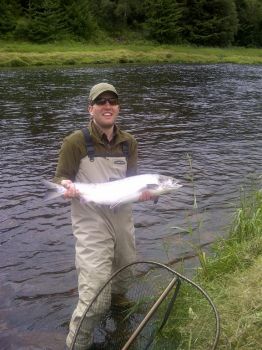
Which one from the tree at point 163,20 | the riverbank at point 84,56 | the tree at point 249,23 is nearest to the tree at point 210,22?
the tree at point 163,20

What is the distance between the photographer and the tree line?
191 ft

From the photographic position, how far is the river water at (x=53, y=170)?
6.38 meters

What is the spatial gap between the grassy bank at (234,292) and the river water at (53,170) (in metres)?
0.73

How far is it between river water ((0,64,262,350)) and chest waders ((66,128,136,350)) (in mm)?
936

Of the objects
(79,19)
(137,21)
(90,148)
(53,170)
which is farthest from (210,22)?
(90,148)

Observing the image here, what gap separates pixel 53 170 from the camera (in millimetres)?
11898

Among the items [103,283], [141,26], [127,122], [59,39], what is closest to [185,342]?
[103,283]

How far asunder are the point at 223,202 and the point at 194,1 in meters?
73.9

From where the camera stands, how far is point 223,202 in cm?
976

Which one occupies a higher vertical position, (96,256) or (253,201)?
(96,256)

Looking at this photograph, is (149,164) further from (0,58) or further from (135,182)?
(0,58)

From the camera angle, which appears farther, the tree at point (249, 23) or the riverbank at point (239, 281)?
the tree at point (249, 23)

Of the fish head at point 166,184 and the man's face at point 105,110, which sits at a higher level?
the man's face at point 105,110

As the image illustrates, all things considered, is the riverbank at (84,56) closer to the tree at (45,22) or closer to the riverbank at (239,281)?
the tree at (45,22)
